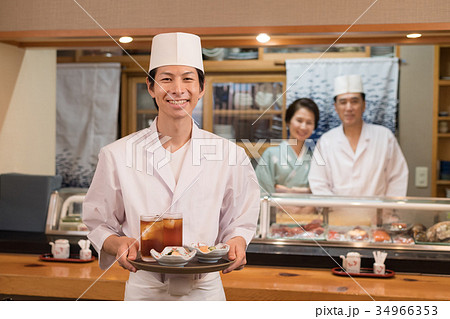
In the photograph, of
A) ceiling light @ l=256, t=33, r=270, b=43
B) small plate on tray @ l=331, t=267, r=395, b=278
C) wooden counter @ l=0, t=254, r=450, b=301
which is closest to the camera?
wooden counter @ l=0, t=254, r=450, b=301

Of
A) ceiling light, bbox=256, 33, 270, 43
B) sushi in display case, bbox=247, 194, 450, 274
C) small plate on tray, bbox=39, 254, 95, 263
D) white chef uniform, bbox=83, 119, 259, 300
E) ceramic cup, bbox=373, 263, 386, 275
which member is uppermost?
ceiling light, bbox=256, 33, 270, 43

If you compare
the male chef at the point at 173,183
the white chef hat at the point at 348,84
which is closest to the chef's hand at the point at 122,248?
the male chef at the point at 173,183

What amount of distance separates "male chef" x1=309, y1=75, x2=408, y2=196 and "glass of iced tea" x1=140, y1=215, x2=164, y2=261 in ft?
6.14

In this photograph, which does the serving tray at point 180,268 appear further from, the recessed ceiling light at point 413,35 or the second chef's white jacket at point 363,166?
the second chef's white jacket at point 363,166

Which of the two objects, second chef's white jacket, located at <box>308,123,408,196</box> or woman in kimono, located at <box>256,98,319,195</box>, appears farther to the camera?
second chef's white jacket, located at <box>308,123,408,196</box>

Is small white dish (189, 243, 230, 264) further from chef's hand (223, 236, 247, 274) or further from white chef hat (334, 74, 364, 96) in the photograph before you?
white chef hat (334, 74, 364, 96)

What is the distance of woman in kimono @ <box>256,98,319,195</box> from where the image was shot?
3.11m

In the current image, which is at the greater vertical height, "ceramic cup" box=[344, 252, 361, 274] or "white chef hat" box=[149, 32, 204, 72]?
"white chef hat" box=[149, 32, 204, 72]

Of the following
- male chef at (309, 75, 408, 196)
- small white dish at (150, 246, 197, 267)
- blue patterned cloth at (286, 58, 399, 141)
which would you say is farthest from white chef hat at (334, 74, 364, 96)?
small white dish at (150, 246, 197, 267)

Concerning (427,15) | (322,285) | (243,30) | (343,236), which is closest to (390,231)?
(343,236)

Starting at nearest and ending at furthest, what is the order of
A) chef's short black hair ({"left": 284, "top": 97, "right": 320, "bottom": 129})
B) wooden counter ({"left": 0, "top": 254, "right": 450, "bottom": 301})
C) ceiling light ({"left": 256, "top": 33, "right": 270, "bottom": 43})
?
wooden counter ({"left": 0, "top": 254, "right": 450, "bottom": 301}) → ceiling light ({"left": 256, "top": 33, "right": 270, "bottom": 43}) → chef's short black hair ({"left": 284, "top": 97, "right": 320, "bottom": 129})

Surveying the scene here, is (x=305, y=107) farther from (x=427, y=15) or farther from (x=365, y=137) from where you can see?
(x=427, y=15)

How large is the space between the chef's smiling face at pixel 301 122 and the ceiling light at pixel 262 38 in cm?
102
